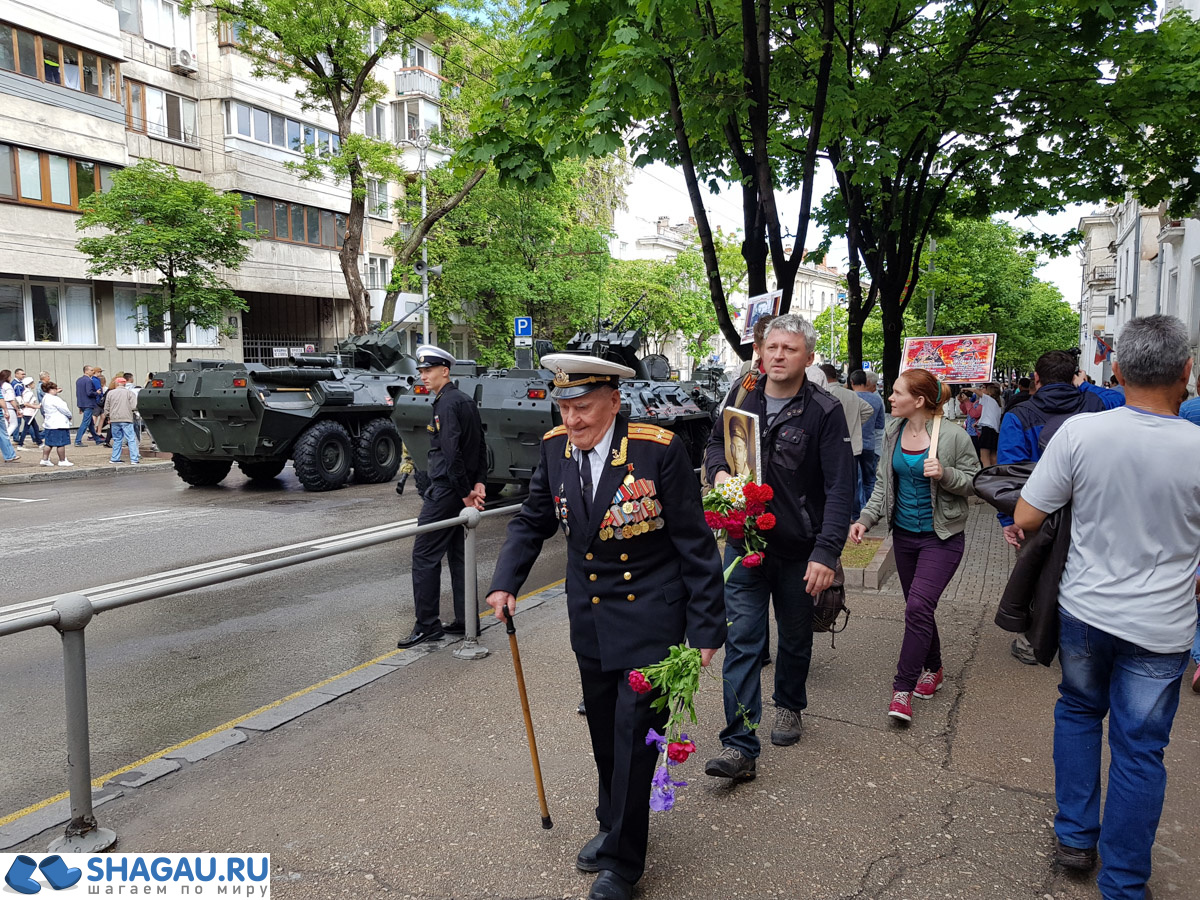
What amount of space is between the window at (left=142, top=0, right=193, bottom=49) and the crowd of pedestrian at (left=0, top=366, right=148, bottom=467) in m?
11.5

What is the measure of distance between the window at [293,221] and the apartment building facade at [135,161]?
0.17ft

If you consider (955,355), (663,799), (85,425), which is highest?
(955,355)

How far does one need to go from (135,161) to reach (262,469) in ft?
51.4

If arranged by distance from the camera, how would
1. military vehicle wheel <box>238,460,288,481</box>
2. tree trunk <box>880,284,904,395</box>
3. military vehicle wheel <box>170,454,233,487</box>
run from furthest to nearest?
1. military vehicle wheel <box>238,460,288,481</box>
2. military vehicle wheel <box>170,454,233,487</box>
3. tree trunk <box>880,284,904,395</box>

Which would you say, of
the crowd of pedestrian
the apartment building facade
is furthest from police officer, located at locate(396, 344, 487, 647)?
the apartment building facade

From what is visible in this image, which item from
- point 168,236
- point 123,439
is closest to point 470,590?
point 123,439

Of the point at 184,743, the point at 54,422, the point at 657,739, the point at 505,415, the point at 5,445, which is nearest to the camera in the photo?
the point at 657,739

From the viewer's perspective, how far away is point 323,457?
49.5ft

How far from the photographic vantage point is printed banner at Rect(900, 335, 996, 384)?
12.9 metres

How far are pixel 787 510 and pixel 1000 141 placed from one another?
951 centimetres

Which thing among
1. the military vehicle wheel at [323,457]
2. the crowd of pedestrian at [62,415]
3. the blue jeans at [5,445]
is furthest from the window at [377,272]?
the military vehicle wheel at [323,457]

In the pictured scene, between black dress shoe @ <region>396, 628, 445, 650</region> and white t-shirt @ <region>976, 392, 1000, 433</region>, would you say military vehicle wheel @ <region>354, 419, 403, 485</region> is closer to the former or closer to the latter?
white t-shirt @ <region>976, 392, 1000, 433</region>

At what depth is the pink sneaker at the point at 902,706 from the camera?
4.66 meters

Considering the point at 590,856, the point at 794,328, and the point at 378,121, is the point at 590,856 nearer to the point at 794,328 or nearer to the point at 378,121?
the point at 794,328
